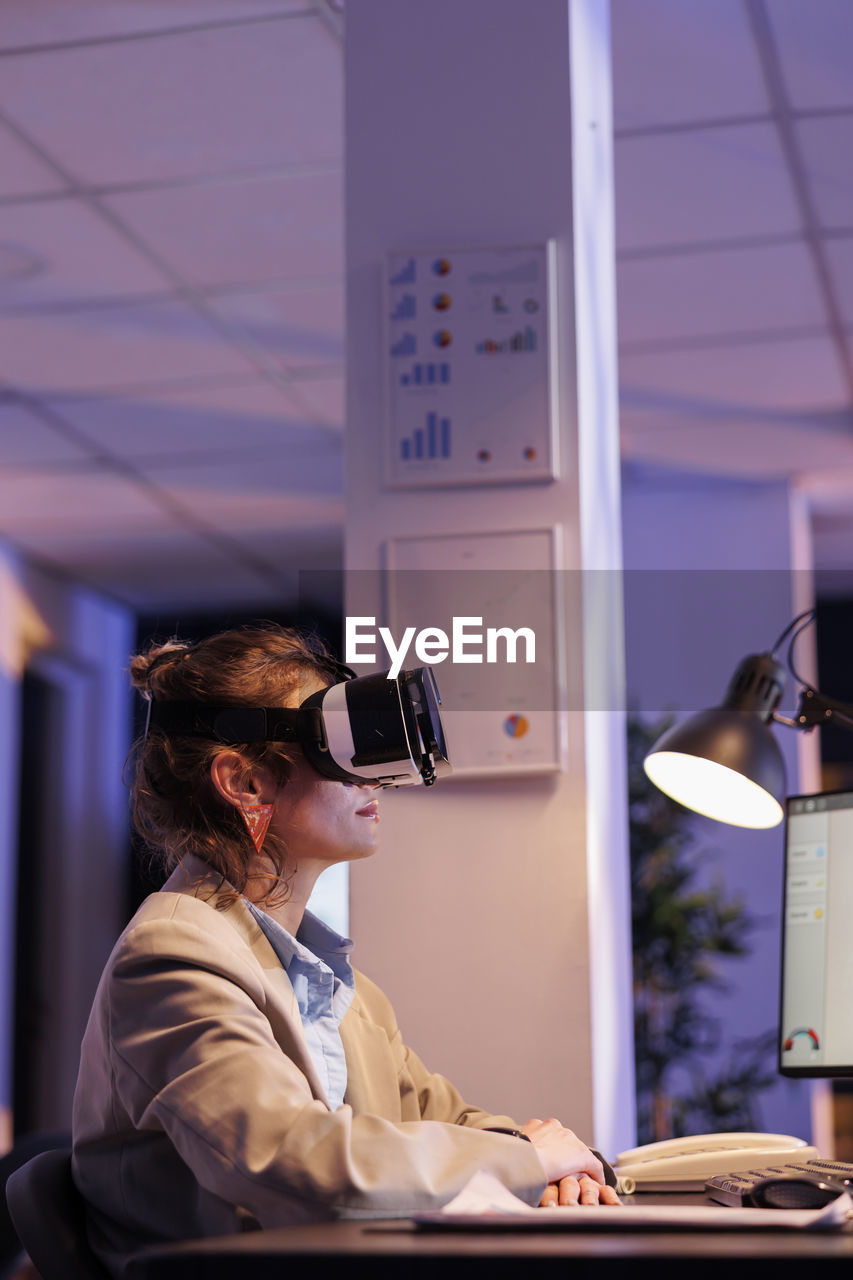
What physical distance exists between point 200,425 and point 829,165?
2.19 meters

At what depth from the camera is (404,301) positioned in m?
2.42

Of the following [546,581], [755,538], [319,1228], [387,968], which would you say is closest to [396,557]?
[546,581]

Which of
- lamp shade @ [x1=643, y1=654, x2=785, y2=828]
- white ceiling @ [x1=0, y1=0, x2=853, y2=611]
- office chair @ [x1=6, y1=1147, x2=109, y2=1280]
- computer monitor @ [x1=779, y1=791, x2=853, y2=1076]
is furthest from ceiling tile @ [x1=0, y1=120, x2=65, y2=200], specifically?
office chair @ [x1=6, y1=1147, x2=109, y2=1280]

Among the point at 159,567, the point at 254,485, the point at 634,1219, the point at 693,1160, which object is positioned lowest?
the point at 693,1160

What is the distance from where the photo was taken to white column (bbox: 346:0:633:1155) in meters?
2.23

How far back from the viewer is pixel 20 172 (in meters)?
3.25

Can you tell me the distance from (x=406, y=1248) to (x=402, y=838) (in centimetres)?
133

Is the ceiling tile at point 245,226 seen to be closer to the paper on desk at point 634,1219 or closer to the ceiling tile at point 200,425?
the ceiling tile at point 200,425

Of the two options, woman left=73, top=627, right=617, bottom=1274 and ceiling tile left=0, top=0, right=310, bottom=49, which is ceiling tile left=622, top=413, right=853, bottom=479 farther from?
woman left=73, top=627, right=617, bottom=1274

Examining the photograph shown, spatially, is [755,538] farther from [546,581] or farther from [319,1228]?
[319,1228]

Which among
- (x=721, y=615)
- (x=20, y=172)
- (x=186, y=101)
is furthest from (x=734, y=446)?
(x=20, y=172)

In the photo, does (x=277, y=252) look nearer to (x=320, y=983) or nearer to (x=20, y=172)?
(x=20, y=172)

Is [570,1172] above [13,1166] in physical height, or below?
above

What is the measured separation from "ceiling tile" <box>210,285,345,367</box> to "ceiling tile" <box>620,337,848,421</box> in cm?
89
